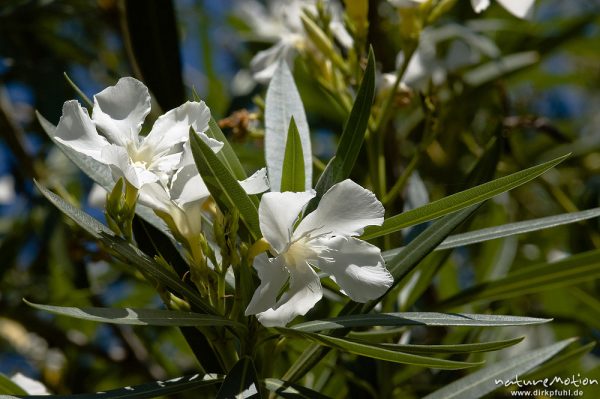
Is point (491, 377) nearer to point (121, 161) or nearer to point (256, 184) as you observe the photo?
point (256, 184)

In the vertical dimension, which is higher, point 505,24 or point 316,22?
point 316,22

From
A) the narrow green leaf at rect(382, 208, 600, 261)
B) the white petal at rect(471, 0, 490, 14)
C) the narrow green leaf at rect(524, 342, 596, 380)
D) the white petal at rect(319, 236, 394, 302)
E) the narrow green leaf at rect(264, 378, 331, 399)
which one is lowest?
the narrow green leaf at rect(524, 342, 596, 380)

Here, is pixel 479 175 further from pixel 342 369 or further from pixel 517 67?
pixel 517 67

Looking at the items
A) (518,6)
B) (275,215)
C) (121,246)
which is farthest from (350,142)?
(518,6)

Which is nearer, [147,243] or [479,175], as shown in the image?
[147,243]

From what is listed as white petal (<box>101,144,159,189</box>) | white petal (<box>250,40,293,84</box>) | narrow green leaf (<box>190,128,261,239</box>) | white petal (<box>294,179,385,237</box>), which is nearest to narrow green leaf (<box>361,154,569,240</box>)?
white petal (<box>294,179,385,237</box>)

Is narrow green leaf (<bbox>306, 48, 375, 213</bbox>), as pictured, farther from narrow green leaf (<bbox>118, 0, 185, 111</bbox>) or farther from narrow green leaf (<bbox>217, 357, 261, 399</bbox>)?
narrow green leaf (<bbox>118, 0, 185, 111</bbox>)

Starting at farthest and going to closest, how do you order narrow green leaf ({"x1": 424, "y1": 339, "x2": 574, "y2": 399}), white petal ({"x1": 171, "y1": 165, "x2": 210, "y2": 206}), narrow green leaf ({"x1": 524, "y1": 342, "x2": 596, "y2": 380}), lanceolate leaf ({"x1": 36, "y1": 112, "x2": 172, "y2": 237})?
1. narrow green leaf ({"x1": 524, "y1": 342, "x2": 596, "y2": 380})
2. narrow green leaf ({"x1": 424, "y1": 339, "x2": 574, "y2": 399})
3. lanceolate leaf ({"x1": 36, "y1": 112, "x2": 172, "y2": 237})
4. white petal ({"x1": 171, "y1": 165, "x2": 210, "y2": 206})

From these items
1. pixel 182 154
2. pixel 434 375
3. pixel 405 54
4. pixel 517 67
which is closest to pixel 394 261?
pixel 182 154
